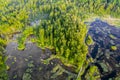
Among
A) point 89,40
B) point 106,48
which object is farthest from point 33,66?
point 106,48

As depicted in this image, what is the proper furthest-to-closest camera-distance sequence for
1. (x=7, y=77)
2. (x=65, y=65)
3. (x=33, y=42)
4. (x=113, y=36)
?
1. (x=113, y=36)
2. (x=33, y=42)
3. (x=65, y=65)
4. (x=7, y=77)

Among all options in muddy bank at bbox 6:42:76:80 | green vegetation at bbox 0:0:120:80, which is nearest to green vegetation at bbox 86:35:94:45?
green vegetation at bbox 0:0:120:80

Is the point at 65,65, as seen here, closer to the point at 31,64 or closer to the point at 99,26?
the point at 31,64

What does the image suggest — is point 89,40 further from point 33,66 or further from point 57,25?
point 33,66

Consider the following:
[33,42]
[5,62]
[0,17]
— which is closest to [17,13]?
[0,17]

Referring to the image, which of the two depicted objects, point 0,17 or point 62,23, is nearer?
point 62,23

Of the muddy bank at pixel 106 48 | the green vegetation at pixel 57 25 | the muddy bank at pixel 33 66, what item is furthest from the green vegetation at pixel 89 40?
the muddy bank at pixel 33 66

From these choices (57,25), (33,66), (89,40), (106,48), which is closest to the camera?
(33,66)

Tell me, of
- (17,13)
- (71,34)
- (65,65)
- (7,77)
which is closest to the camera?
(7,77)

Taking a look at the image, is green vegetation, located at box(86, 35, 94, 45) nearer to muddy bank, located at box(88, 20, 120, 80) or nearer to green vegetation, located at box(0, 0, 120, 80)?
green vegetation, located at box(0, 0, 120, 80)
